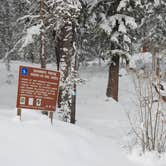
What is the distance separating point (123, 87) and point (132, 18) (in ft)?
23.2

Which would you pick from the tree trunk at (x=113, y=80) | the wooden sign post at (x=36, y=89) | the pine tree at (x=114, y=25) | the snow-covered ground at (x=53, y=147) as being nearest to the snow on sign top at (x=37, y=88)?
the wooden sign post at (x=36, y=89)

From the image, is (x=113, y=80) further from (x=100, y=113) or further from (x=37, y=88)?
(x=37, y=88)

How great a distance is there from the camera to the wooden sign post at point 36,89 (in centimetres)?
792

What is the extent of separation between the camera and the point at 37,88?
809cm

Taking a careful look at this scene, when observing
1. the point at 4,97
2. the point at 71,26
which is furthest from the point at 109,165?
the point at 4,97

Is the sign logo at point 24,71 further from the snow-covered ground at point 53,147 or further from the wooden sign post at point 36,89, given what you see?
the snow-covered ground at point 53,147

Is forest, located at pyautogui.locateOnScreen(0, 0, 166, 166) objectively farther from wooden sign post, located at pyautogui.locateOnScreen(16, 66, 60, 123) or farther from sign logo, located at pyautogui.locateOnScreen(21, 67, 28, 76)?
sign logo, located at pyautogui.locateOnScreen(21, 67, 28, 76)

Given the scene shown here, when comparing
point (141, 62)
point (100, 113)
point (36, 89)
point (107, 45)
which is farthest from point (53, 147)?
point (107, 45)

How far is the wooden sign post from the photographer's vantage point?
7918mm

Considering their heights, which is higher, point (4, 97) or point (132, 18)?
point (132, 18)

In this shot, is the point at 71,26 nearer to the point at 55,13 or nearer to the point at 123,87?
the point at 55,13

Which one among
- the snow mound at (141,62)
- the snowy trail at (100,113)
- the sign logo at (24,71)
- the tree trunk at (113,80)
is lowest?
the snowy trail at (100,113)

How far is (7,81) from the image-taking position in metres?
25.7

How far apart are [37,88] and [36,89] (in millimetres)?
32
